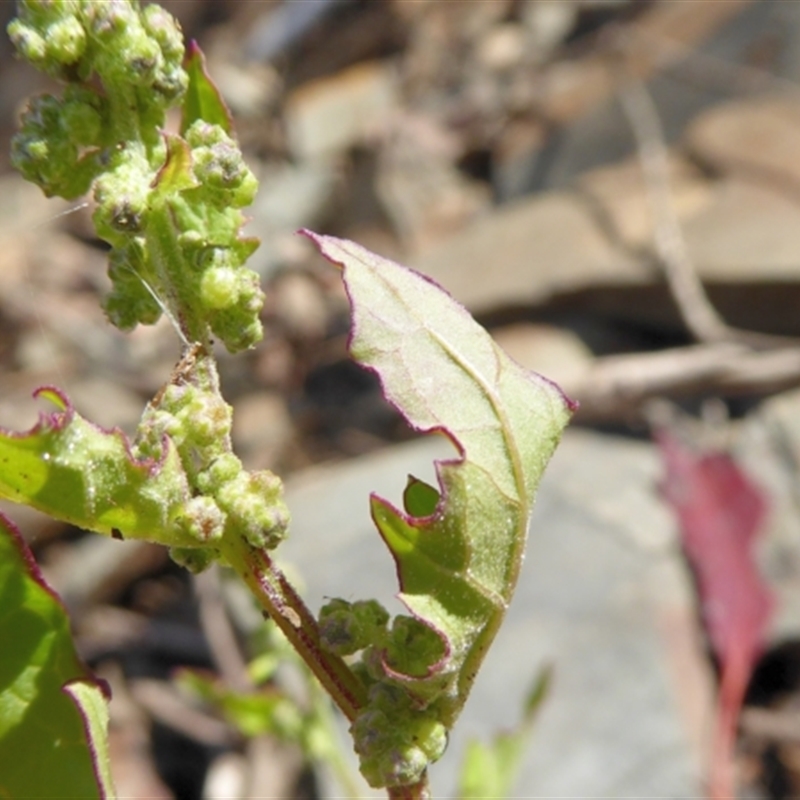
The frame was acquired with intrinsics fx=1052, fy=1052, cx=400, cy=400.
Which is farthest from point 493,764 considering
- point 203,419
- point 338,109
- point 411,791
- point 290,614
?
point 338,109

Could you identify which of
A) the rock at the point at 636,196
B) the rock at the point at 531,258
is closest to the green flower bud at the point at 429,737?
the rock at the point at 531,258

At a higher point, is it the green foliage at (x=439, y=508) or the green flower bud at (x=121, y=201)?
the green flower bud at (x=121, y=201)

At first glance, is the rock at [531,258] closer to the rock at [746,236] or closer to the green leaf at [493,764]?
the rock at [746,236]

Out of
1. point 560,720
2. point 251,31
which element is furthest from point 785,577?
point 251,31

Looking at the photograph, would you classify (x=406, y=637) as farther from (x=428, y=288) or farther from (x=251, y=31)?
(x=251, y=31)

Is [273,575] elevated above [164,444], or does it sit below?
below

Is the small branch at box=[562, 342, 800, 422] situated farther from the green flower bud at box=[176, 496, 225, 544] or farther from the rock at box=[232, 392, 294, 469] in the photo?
the green flower bud at box=[176, 496, 225, 544]
